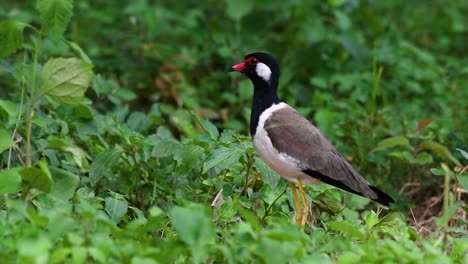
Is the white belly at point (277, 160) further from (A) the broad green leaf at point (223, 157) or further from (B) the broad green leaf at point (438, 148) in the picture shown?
(B) the broad green leaf at point (438, 148)

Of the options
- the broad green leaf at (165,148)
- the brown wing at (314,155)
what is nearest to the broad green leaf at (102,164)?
the broad green leaf at (165,148)

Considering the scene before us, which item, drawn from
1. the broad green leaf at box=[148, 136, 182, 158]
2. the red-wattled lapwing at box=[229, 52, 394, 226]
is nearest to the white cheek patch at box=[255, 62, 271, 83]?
the red-wattled lapwing at box=[229, 52, 394, 226]

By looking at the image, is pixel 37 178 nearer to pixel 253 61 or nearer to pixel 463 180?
pixel 253 61

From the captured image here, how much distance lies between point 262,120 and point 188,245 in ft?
5.06

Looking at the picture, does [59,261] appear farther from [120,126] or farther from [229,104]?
[229,104]

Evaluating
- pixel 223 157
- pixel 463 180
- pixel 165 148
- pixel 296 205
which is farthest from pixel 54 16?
pixel 463 180

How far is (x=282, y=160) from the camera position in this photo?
5.04 meters

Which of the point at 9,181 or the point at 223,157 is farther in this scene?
the point at 223,157

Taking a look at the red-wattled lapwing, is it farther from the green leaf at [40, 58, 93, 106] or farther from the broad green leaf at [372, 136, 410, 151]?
the green leaf at [40, 58, 93, 106]

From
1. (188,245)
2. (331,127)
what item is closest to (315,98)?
(331,127)

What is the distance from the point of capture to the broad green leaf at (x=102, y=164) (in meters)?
5.18

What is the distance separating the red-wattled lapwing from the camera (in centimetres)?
505

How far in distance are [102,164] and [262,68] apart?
3.27 feet

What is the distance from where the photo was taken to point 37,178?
4.36 meters
